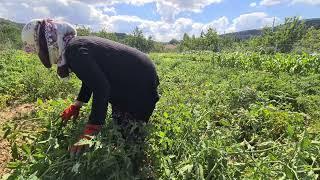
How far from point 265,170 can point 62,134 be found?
1613 millimetres

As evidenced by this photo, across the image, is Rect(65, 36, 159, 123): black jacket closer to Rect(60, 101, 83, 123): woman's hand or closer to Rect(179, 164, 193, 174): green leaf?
Rect(60, 101, 83, 123): woman's hand

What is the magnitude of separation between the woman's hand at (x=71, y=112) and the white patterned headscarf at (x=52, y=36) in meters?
0.63

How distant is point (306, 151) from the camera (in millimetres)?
3066

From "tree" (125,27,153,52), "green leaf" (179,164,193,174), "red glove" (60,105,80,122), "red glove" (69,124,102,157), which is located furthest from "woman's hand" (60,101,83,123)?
"tree" (125,27,153,52)

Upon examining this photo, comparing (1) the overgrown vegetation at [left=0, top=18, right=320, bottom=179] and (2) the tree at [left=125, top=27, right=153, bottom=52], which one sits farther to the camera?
(2) the tree at [left=125, top=27, right=153, bottom=52]

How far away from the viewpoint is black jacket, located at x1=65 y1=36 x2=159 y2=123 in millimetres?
2729

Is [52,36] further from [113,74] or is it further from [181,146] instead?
[181,146]

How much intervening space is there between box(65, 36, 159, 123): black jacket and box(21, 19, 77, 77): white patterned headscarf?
3.2 inches

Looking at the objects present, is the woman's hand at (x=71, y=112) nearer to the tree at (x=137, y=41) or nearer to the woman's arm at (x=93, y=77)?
the woman's arm at (x=93, y=77)

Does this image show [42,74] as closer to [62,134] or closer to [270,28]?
[62,134]

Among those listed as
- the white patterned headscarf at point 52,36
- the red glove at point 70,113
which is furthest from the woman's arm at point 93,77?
the red glove at point 70,113

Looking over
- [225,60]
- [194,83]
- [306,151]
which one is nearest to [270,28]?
[225,60]

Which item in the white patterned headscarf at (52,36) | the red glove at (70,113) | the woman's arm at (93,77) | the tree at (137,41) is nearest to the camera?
the woman's arm at (93,77)

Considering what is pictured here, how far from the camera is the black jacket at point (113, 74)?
8.95 feet
